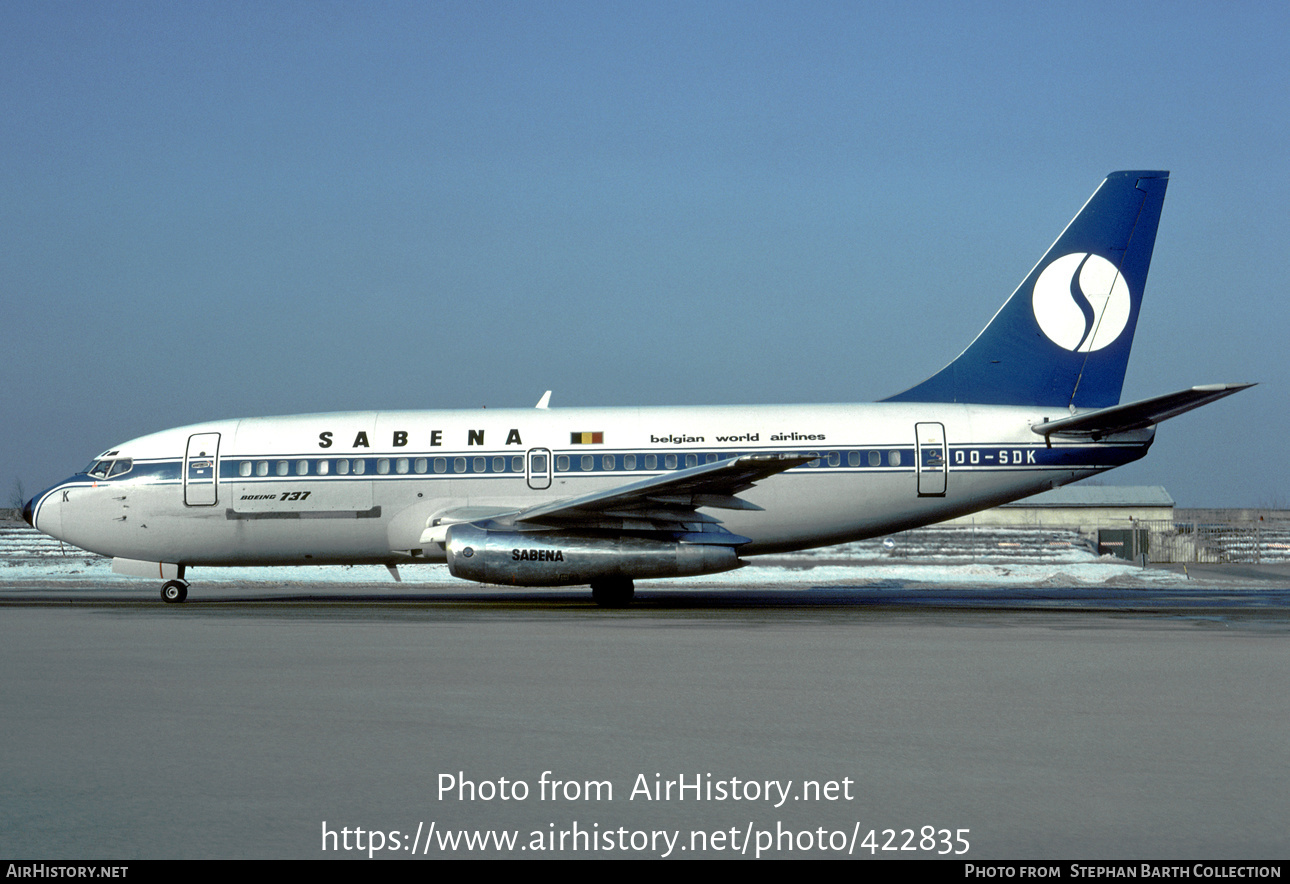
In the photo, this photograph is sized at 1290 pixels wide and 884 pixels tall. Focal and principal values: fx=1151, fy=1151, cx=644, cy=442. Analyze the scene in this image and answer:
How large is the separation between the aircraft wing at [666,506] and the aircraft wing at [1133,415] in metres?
4.63

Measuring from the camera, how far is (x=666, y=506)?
1853 cm

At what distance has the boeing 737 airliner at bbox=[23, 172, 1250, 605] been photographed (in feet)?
62.7

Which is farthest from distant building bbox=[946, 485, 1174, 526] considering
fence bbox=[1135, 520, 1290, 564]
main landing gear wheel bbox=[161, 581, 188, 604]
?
main landing gear wheel bbox=[161, 581, 188, 604]

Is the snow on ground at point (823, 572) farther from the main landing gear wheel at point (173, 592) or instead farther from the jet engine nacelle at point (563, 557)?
the jet engine nacelle at point (563, 557)

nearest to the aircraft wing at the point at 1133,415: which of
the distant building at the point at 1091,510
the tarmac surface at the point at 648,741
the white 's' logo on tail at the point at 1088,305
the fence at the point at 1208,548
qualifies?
the white 's' logo on tail at the point at 1088,305

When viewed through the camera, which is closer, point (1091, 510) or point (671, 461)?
point (671, 461)

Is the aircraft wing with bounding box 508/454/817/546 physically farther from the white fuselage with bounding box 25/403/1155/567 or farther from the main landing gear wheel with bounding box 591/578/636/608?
the main landing gear wheel with bounding box 591/578/636/608

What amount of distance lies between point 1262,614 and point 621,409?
10434mm

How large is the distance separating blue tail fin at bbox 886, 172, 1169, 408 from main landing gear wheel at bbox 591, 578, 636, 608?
5807 millimetres

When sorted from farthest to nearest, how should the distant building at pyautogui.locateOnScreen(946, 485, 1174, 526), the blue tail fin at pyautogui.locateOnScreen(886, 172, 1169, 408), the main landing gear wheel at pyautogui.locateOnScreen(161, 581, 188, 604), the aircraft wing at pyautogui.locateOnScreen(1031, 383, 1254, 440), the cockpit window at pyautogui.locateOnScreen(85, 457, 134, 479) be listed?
the distant building at pyautogui.locateOnScreen(946, 485, 1174, 526) → the cockpit window at pyautogui.locateOnScreen(85, 457, 134, 479) → the blue tail fin at pyautogui.locateOnScreen(886, 172, 1169, 408) → the main landing gear wheel at pyautogui.locateOnScreen(161, 581, 188, 604) → the aircraft wing at pyautogui.locateOnScreen(1031, 383, 1254, 440)

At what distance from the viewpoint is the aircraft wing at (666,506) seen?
17.6 metres

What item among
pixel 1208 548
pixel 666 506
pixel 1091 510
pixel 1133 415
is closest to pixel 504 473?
pixel 666 506

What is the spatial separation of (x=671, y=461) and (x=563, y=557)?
2.75m

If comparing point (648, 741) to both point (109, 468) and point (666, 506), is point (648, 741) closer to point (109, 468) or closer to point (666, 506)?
point (666, 506)
